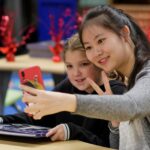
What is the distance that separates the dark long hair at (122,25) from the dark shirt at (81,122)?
0.32 metres

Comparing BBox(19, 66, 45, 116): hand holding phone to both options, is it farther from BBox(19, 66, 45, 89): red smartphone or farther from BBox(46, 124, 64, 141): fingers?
BBox(46, 124, 64, 141): fingers

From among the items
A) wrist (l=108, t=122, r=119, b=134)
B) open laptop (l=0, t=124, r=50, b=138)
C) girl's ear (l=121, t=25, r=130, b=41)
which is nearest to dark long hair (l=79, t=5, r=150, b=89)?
girl's ear (l=121, t=25, r=130, b=41)

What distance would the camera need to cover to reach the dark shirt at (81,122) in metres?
1.67

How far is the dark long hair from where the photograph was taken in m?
1.41

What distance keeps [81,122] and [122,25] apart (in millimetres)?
574

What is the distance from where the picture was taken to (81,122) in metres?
1.88

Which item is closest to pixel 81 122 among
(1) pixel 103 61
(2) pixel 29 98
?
(1) pixel 103 61

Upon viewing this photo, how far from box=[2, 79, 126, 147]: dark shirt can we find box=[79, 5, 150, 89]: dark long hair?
322 millimetres

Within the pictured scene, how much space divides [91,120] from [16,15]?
5.11m

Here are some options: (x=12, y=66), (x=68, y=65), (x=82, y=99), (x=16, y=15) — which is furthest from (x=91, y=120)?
(x=16, y=15)

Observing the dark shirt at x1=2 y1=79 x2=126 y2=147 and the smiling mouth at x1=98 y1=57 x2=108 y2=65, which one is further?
the dark shirt at x1=2 y1=79 x2=126 y2=147

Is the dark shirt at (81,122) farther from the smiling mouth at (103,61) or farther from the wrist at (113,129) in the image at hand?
the smiling mouth at (103,61)

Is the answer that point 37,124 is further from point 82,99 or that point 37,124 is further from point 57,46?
point 57,46

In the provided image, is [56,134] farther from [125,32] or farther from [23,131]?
[125,32]
